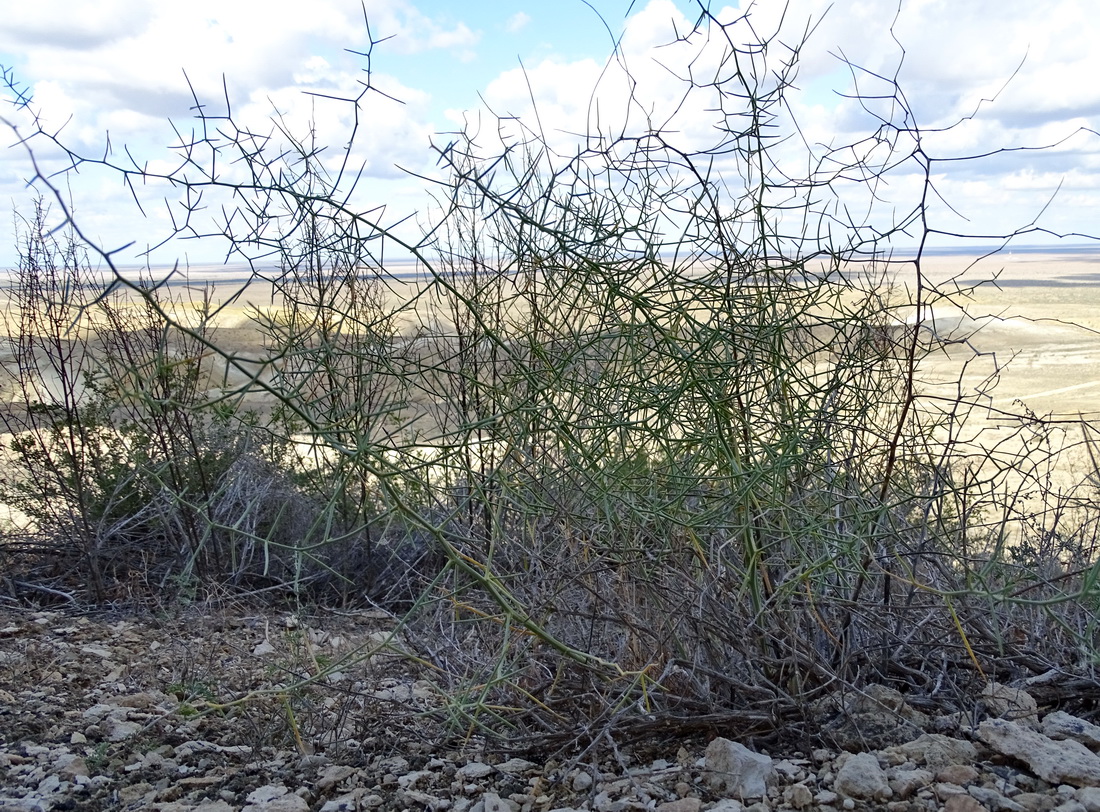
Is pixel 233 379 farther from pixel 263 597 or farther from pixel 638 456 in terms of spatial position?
pixel 638 456

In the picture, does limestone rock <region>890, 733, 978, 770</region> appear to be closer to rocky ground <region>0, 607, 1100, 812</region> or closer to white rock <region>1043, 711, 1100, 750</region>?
rocky ground <region>0, 607, 1100, 812</region>

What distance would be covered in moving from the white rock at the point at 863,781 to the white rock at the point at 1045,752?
293 mm

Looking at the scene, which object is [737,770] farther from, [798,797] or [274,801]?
[274,801]

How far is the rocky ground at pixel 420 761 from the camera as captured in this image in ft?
6.75

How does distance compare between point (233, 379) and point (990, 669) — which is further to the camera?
point (233, 379)

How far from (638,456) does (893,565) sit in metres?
0.97

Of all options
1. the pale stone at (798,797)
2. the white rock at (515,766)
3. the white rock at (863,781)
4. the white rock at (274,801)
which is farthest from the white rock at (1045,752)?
the white rock at (274,801)

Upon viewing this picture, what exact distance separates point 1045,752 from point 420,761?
1.50 m

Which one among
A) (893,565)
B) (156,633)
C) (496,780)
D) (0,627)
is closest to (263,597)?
(156,633)

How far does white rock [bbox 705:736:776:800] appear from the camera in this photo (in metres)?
2.11

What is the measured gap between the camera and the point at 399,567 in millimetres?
5570

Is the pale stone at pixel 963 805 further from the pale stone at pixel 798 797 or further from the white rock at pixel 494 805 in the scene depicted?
the white rock at pixel 494 805

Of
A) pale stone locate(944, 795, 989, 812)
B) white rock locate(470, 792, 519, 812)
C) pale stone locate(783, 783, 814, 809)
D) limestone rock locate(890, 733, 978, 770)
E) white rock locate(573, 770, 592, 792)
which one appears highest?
limestone rock locate(890, 733, 978, 770)

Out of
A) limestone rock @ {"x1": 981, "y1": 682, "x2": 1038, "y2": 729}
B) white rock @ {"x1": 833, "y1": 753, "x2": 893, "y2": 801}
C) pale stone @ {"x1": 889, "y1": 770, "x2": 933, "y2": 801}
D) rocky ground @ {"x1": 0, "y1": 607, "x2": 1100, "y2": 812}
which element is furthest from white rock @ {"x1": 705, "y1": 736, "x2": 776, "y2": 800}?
limestone rock @ {"x1": 981, "y1": 682, "x2": 1038, "y2": 729}
